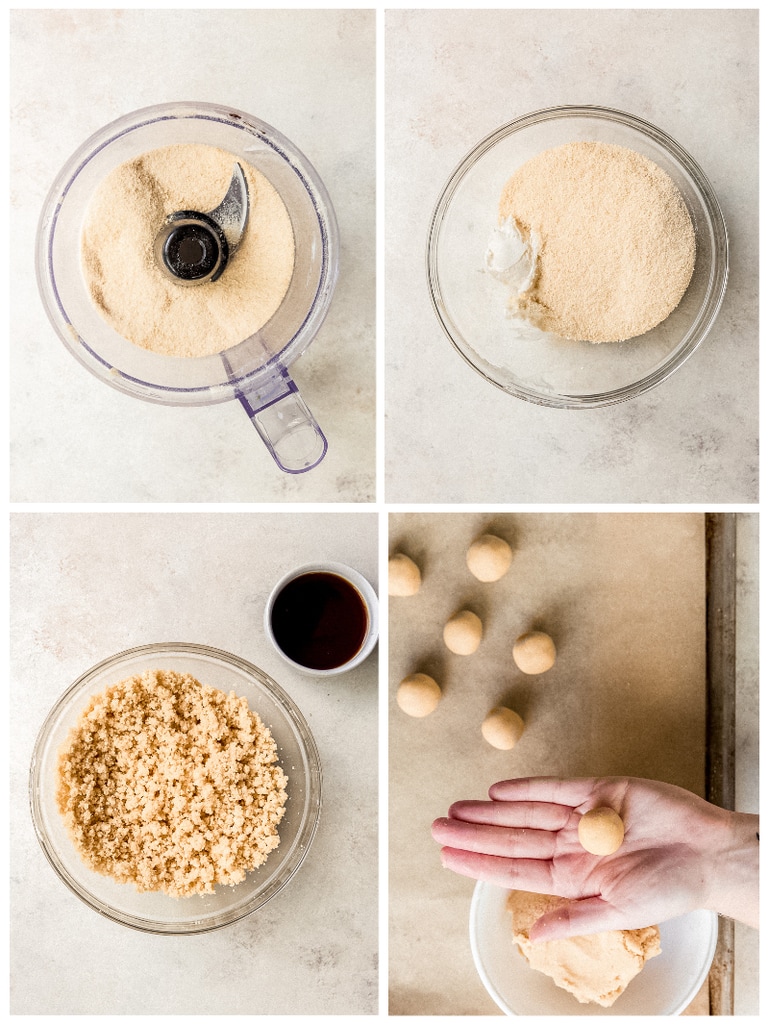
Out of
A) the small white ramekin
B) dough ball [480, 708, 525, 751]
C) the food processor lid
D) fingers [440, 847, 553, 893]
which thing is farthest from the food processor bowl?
fingers [440, 847, 553, 893]

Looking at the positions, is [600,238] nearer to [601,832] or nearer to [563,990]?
[601,832]

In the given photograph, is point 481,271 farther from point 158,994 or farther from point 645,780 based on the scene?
point 158,994

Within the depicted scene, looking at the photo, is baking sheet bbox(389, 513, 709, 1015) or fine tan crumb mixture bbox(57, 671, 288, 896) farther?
baking sheet bbox(389, 513, 709, 1015)

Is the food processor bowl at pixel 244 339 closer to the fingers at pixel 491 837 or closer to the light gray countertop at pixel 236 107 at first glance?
the light gray countertop at pixel 236 107

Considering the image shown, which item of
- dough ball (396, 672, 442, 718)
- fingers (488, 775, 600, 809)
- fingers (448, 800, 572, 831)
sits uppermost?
dough ball (396, 672, 442, 718)

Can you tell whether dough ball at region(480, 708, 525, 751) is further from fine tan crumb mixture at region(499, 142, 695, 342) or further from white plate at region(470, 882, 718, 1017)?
fine tan crumb mixture at region(499, 142, 695, 342)

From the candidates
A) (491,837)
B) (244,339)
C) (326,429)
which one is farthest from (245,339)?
(491,837)
